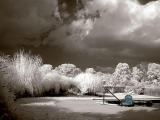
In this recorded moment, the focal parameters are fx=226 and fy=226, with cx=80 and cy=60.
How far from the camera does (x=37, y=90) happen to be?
22609 millimetres

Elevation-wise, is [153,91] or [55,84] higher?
[55,84]

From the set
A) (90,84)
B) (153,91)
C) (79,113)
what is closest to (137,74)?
(153,91)

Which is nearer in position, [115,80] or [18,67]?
[18,67]

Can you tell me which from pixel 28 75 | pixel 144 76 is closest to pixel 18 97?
pixel 28 75

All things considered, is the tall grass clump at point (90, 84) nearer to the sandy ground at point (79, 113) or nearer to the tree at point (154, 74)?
the sandy ground at point (79, 113)

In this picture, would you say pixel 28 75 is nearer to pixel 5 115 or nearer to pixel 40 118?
pixel 40 118

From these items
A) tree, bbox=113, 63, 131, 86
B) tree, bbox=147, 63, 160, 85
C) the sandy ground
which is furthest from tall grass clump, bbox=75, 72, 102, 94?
tree, bbox=113, 63, 131, 86

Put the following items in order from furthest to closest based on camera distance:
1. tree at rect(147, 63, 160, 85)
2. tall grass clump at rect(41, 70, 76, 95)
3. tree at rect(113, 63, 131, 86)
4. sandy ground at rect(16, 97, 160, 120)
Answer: tree at rect(113, 63, 131, 86), tree at rect(147, 63, 160, 85), tall grass clump at rect(41, 70, 76, 95), sandy ground at rect(16, 97, 160, 120)

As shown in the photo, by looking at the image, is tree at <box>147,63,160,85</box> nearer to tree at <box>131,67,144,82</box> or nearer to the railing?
tree at <box>131,67,144,82</box>

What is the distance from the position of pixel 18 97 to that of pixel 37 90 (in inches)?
98.6

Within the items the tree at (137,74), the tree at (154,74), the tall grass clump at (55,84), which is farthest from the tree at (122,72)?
the tall grass clump at (55,84)

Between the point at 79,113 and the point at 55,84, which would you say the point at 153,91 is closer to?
the point at 55,84

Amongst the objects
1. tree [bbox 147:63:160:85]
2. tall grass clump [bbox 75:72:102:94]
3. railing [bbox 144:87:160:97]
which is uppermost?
tree [bbox 147:63:160:85]

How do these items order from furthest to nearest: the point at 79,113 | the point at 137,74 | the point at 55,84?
the point at 137,74, the point at 55,84, the point at 79,113
